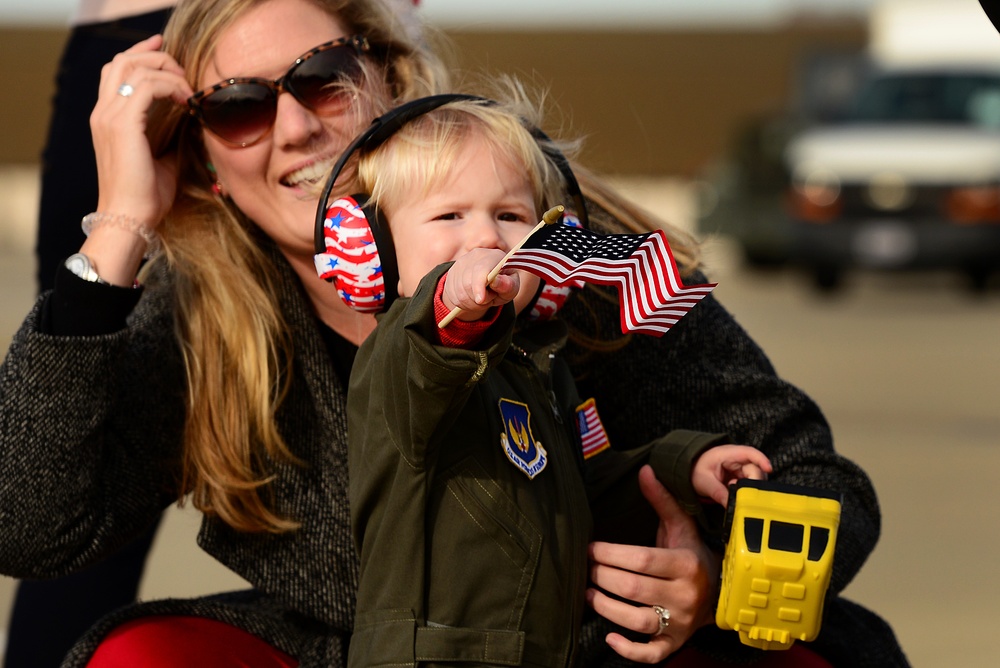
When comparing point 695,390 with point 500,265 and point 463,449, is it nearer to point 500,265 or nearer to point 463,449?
point 463,449

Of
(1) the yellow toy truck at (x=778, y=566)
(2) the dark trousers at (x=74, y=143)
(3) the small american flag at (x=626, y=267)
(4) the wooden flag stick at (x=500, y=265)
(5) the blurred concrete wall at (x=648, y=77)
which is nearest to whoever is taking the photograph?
(4) the wooden flag stick at (x=500, y=265)

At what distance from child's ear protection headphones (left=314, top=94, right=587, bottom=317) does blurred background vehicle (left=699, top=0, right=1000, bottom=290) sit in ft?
32.9

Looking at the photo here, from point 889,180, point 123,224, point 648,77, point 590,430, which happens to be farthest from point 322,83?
point 648,77

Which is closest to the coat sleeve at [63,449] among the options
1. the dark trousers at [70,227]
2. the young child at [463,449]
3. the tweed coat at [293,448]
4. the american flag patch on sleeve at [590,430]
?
the tweed coat at [293,448]

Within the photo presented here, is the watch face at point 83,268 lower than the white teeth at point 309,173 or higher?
lower

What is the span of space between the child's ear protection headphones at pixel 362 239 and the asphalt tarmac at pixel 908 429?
799 millimetres

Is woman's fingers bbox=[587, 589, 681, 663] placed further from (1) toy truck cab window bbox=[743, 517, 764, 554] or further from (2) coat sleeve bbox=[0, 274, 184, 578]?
(2) coat sleeve bbox=[0, 274, 184, 578]

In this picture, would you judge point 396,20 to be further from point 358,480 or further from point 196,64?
point 358,480

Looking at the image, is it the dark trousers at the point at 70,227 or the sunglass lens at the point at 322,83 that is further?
the dark trousers at the point at 70,227

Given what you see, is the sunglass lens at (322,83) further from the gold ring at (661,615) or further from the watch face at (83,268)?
the gold ring at (661,615)

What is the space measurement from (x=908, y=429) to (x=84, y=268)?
5559 mm

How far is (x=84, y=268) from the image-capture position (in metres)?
2.60

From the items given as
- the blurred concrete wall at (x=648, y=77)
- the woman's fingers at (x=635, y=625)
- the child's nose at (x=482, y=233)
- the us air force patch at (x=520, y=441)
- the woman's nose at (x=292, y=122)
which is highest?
the woman's nose at (x=292, y=122)

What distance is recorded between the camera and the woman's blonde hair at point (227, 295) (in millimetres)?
2674
